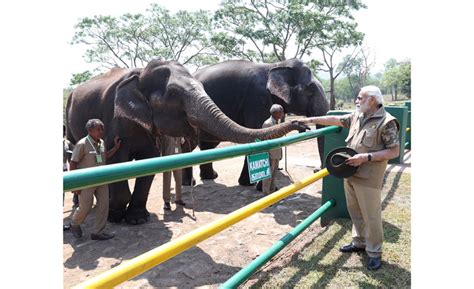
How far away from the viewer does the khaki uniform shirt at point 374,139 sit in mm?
3051

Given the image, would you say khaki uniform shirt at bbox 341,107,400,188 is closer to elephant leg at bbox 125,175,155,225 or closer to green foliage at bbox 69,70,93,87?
elephant leg at bbox 125,175,155,225

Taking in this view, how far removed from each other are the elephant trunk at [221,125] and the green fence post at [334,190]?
2.66 feet

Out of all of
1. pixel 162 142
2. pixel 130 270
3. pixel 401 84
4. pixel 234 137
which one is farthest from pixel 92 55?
pixel 401 84

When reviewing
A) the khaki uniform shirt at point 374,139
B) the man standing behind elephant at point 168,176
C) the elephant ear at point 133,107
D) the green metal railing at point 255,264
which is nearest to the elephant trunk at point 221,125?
the khaki uniform shirt at point 374,139

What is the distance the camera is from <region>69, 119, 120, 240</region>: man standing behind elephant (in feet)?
14.7

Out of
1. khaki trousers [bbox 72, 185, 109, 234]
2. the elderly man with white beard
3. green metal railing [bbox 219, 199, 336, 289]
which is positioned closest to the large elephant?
khaki trousers [bbox 72, 185, 109, 234]

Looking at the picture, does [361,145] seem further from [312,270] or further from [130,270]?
[130,270]

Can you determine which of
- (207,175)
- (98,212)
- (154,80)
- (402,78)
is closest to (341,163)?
(154,80)

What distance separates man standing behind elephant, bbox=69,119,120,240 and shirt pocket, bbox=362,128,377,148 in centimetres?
303

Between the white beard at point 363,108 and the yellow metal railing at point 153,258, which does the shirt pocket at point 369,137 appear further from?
the yellow metal railing at point 153,258

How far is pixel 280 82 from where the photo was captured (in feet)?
23.7

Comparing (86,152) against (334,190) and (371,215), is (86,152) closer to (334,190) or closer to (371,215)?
(334,190)

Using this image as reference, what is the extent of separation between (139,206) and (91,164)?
1222mm

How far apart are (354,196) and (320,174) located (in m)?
0.35
